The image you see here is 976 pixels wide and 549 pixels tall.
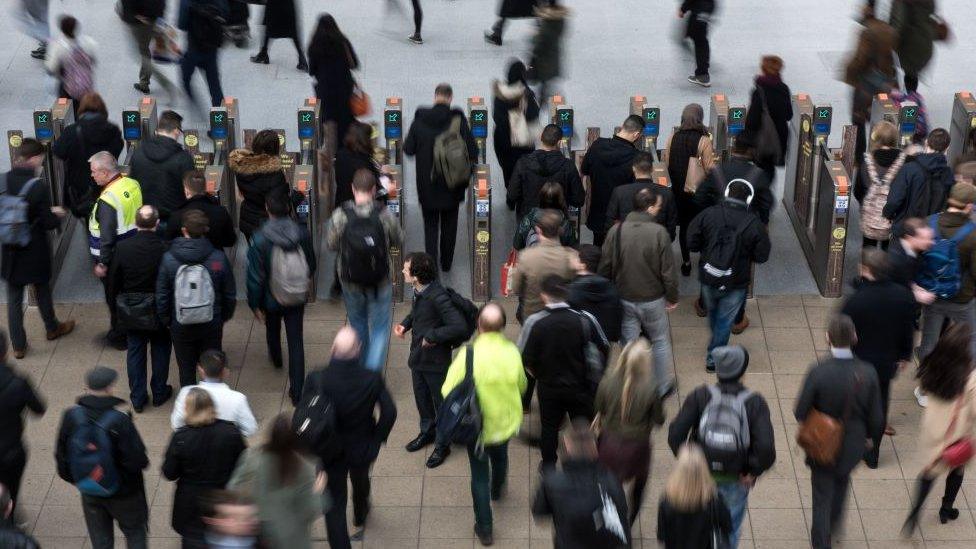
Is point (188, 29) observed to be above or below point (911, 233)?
above

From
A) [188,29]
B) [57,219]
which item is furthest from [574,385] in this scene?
[188,29]

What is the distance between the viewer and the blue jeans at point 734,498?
778cm

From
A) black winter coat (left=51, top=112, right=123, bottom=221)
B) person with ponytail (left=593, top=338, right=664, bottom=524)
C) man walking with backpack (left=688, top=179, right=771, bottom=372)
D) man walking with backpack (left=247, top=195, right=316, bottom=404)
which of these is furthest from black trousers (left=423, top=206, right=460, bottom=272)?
person with ponytail (left=593, top=338, right=664, bottom=524)

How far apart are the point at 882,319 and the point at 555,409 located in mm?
2063

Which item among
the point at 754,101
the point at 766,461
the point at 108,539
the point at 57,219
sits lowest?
the point at 108,539

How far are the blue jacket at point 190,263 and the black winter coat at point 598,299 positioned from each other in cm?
234

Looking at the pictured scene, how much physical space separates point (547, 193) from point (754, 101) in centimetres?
260

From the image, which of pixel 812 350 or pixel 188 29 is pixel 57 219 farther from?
pixel 812 350

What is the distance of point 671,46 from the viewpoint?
15.9m

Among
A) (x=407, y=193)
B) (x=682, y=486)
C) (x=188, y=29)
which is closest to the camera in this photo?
(x=682, y=486)

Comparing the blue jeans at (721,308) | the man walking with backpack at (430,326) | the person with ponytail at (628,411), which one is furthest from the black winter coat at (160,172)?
the person with ponytail at (628,411)

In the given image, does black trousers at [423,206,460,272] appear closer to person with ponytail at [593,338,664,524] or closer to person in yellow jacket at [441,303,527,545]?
person in yellow jacket at [441,303,527,545]

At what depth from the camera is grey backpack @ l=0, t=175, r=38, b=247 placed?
9914 millimetres

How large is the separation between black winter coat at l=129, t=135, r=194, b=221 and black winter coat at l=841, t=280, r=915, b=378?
4.93 meters
